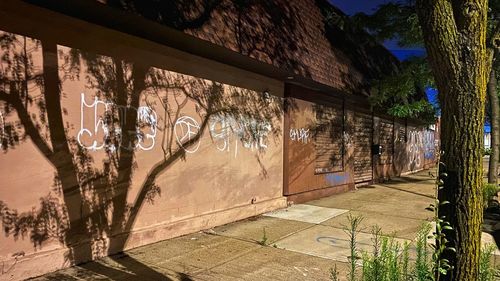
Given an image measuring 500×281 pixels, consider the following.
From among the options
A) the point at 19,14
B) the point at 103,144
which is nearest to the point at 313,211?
the point at 103,144

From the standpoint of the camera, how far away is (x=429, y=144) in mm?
24609

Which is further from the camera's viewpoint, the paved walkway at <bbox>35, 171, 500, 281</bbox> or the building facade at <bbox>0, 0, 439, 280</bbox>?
the paved walkway at <bbox>35, 171, 500, 281</bbox>

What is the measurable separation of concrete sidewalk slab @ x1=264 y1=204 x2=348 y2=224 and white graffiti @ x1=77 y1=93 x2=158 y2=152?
11.0 feet

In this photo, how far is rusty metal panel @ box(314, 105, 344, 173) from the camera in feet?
37.6

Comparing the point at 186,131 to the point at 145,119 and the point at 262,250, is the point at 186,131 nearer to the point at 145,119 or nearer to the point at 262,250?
the point at 145,119

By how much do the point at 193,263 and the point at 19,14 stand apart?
325 cm

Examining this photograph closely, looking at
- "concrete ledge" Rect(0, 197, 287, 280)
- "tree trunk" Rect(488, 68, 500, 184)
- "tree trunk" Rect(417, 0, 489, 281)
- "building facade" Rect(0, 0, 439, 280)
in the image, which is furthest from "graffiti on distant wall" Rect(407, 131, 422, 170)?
"tree trunk" Rect(417, 0, 489, 281)

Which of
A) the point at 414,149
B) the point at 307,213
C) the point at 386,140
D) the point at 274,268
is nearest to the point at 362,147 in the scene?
the point at 386,140

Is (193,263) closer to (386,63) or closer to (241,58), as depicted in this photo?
(241,58)

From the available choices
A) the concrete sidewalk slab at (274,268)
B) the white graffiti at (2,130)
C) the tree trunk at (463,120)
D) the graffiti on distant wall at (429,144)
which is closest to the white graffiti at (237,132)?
the concrete sidewalk slab at (274,268)

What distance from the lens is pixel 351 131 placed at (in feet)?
44.0

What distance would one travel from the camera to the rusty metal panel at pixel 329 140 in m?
11.5

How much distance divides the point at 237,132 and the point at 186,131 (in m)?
1.47

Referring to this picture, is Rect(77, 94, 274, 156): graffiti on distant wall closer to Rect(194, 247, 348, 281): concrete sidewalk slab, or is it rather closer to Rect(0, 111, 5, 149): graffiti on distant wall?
Rect(0, 111, 5, 149): graffiti on distant wall
